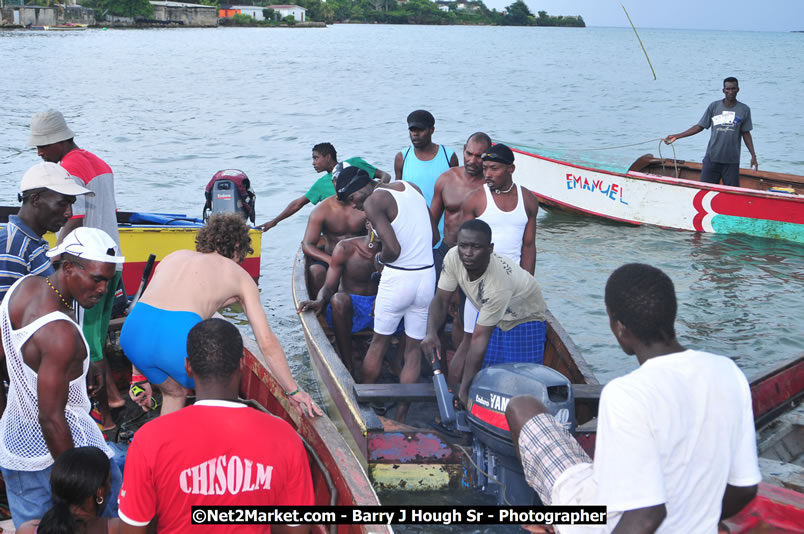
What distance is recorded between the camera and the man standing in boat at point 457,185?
6.09 m

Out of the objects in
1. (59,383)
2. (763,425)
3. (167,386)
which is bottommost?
(763,425)

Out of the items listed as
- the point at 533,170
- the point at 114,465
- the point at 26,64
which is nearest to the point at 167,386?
the point at 114,465

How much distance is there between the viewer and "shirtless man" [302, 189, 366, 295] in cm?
673

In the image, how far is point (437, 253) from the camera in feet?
21.9

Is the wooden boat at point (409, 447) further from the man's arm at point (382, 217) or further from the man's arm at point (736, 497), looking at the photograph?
the man's arm at point (736, 497)

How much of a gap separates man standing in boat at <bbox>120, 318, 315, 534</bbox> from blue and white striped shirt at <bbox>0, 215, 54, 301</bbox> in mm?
1992

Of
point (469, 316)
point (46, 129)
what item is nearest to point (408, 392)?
point (469, 316)

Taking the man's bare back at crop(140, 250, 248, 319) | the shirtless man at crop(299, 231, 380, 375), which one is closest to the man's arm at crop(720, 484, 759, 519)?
the man's bare back at crop(140, 250, 248, 319)

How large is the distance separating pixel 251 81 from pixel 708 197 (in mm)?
33950

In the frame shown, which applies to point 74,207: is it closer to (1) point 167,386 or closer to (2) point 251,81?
(1) point 167,386

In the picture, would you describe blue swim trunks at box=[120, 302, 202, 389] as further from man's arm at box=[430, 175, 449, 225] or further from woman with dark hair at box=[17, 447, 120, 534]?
man's arm at box=[430, 175, 449, 225]

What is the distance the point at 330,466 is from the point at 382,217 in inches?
72.1

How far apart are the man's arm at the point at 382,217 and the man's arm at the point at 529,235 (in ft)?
3.54

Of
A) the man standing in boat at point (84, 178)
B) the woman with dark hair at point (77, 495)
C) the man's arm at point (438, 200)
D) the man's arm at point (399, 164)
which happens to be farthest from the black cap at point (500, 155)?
the woman with dark hair at point (77, 495)
